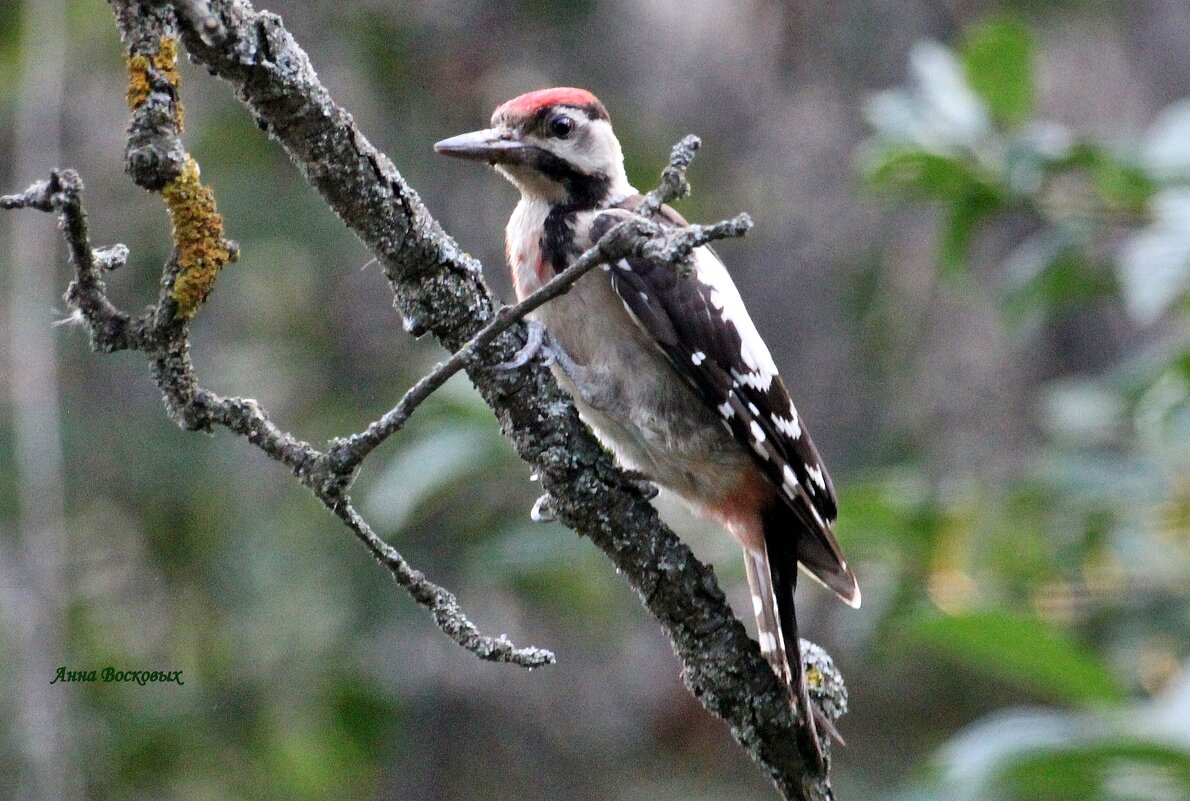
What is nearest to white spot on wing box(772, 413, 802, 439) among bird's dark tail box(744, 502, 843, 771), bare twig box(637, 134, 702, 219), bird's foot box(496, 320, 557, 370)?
bird's dark tail box(744, 502, 843, 771)

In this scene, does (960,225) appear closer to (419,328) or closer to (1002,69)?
(1002,69)

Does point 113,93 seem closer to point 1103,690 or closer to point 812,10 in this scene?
point 812,10

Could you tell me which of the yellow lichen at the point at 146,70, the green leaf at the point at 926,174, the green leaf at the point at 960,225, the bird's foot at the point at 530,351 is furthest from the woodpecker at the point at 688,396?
the yellow lichen at the point at 146,70

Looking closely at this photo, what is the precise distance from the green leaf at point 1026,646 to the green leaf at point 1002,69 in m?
1.39

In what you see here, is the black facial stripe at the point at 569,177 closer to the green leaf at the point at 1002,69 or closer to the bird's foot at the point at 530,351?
the bird's foot at the point at 530,351

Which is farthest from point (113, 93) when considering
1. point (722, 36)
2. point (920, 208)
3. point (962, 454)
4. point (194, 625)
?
point (962, 454)

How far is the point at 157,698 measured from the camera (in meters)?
5.57

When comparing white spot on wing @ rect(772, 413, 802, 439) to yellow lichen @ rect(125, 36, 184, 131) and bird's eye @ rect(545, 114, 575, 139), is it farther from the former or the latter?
yellow lichen @ rect(125, 36, 184, 131)

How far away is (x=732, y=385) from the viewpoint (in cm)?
321

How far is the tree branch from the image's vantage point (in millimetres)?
1998

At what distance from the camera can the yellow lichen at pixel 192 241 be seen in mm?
2061

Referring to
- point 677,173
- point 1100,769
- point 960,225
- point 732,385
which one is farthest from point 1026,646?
point 677,173

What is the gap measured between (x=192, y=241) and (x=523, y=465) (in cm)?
308

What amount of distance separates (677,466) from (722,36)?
433 cm
